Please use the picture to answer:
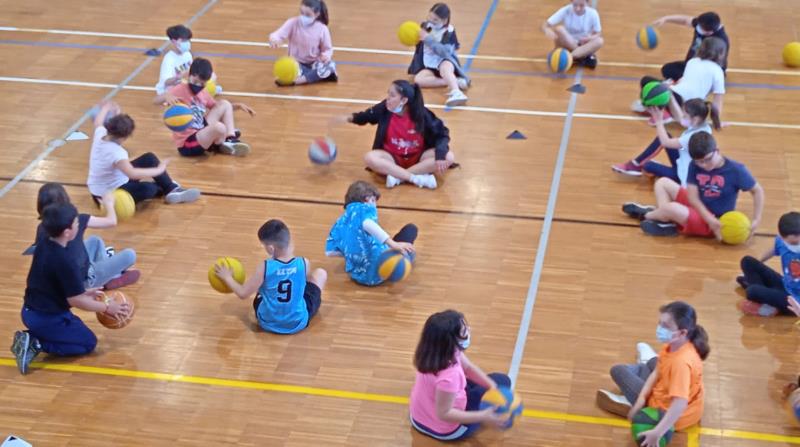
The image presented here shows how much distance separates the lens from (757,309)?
7.19 meters

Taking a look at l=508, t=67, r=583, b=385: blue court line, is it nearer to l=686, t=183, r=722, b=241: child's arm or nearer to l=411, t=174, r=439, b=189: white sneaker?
l=411, t=174, r=439, b=189: white sneaker

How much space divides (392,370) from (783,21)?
841cm

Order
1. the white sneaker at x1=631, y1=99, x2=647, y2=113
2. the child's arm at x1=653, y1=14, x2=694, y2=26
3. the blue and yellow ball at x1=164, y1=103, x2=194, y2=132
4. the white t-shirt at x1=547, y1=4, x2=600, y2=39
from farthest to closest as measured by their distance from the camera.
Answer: the white t-shirt at x1=547, y1=4, x2=600, y2=39 → the child's arm at x1=653, y1=14, x2=694, y2=26 → the white sneaker at x1=631, y1=99, x2=647, y2=113 → the blue and yellow ball at x1=164, y1=103, x2=194, y2=132

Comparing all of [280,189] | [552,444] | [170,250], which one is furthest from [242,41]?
[552,444]

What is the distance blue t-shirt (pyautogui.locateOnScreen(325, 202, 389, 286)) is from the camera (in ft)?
24.7

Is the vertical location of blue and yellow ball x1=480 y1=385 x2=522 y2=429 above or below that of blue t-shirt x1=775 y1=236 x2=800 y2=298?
below

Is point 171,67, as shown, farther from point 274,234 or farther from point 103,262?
point 274,234

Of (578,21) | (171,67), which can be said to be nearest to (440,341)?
(171,67)

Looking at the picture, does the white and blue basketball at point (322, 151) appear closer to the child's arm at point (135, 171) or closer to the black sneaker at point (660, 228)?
the child's arm at point (135, 171)

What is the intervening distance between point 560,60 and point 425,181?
2908mm

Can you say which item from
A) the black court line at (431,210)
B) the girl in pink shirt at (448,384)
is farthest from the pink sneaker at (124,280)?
the girl in pink shirt at (448,384)

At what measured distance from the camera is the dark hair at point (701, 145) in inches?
299

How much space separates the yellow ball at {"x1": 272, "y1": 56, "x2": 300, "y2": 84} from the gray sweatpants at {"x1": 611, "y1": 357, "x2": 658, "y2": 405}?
5.67m

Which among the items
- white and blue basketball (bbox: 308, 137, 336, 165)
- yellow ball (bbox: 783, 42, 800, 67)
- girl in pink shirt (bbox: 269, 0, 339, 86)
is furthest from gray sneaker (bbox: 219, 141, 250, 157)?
yellow ball (bbox: 783, 42, 800, 67)
